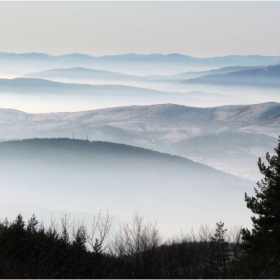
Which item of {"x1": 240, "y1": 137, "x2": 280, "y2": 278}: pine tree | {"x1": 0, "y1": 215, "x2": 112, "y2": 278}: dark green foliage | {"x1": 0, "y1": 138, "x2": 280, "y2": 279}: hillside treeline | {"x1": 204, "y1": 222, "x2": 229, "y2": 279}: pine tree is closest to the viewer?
{"x1": 0, "y1": 215, "x2": 112, "y2": 278}: dark green foliage

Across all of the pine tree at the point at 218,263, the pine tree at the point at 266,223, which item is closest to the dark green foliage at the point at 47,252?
the pine tree at the point at 218,263

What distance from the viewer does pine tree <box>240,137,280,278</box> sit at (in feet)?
106

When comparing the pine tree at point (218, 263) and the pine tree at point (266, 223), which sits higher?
the pine tree at point (266, 223)

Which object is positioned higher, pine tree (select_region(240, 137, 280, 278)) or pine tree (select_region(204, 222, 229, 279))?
pine tree (select_region(240, 137, 280, 278))

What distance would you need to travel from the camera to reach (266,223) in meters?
37.3

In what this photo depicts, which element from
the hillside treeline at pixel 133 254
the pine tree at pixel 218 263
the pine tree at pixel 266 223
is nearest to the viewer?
the hillside treeline at pixel 133 254

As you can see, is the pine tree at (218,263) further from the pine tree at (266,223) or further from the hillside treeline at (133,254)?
the pine tree at (266,223)

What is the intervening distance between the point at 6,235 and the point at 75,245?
3025 millimetres

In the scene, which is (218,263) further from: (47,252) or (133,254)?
(47,252)

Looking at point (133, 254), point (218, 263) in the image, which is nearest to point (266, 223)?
point (218, 263)

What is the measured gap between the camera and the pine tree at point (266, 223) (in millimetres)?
32362

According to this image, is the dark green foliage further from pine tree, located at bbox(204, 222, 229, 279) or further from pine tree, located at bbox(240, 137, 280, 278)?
pine tree, located at bbox(240, 137, 280, 278)

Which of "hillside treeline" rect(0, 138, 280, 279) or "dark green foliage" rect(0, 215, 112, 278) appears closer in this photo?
"dark green foliage" rect(0, 215, 112, 278)

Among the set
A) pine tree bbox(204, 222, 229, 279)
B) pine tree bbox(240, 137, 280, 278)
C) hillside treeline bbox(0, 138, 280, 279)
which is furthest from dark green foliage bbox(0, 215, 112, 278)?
pine tree bbox(240, 137, 280, 278)
